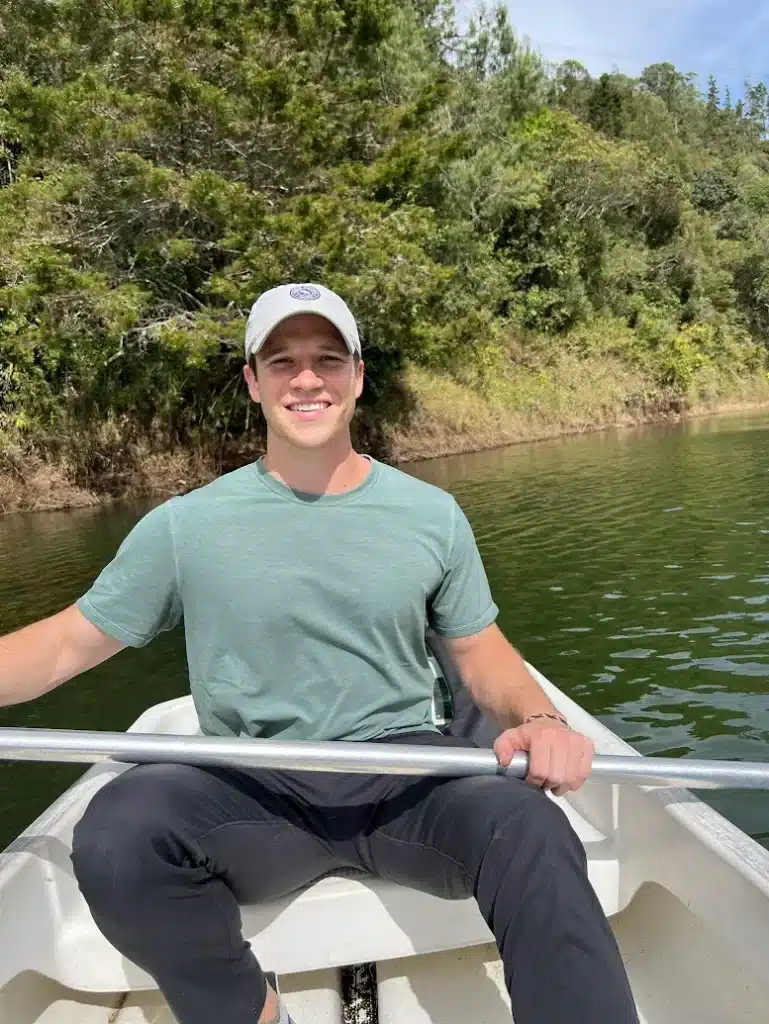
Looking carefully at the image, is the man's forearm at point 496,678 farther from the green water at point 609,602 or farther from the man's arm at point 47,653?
the green water at point 609,602

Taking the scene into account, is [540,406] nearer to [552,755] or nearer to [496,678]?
[496,678]

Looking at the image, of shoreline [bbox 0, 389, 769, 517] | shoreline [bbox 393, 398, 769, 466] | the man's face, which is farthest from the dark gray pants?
shoreline [bbox 393, 398, 769, 466]

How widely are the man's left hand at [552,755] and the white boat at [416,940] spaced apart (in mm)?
146

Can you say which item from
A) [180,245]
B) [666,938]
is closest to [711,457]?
[180,245]

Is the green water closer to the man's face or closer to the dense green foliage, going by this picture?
the man's face

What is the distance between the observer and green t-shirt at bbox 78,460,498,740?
171cm

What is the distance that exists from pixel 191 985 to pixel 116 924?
0.55 ft

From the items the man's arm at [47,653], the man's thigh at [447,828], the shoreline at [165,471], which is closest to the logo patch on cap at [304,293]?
the man's arm at [47,653]

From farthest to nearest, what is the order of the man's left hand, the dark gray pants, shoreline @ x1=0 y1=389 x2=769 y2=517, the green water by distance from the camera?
shoreline @ x1=0 y1=389 x2=769 y2=517 < the green water < the man's left hand < the dark gray pants

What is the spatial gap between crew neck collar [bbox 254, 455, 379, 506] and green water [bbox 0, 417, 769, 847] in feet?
7.17

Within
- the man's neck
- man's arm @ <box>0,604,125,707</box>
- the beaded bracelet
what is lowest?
the beaded bracelet

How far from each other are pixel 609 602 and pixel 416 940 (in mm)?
4842

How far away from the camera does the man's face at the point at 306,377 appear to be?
72.7 inches

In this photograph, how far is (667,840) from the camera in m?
1.87
